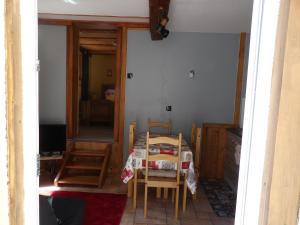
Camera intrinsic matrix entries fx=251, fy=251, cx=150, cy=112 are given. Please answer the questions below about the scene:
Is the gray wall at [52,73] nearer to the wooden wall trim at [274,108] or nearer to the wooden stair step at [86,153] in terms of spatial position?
the wooden stair step at [86,153]

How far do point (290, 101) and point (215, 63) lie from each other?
3398 mm

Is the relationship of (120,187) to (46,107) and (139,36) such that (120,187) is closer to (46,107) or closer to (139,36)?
(46,107)

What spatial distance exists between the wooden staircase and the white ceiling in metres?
2.09

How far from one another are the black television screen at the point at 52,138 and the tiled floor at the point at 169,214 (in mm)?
1527

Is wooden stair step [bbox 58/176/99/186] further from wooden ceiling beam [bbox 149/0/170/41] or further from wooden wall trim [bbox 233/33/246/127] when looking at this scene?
wooden wall trim [bbox 233/33/246/127]

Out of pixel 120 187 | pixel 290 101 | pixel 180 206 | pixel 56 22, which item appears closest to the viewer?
pixel 290 101

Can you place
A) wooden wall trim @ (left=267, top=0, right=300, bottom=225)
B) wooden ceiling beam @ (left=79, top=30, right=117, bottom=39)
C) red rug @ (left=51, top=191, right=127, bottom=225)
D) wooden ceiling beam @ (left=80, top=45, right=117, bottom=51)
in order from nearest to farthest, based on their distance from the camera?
wooden wall trim @ (left=267, top=0, right=300, bottom=225) → red rug @ (left=51, top=191, right=127, bottom=225) → wooden ceiling beam @ (left=79, top=30, right=117, bottom=39) → wooden ceiling beam @ (left=80, top=45, right=117, bottom=51)

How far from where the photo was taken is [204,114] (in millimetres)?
4266

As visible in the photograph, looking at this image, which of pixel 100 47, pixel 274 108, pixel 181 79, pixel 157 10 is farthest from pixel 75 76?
pixel 274 108

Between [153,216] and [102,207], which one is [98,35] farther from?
[153,216]

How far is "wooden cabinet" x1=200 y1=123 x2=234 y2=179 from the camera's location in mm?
4184

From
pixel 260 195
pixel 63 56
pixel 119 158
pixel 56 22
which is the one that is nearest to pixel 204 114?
pixel 119 158

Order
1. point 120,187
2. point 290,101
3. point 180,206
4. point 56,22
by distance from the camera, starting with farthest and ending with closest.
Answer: point 56,22 < point 120,187 < point 180,206 < point 290,101

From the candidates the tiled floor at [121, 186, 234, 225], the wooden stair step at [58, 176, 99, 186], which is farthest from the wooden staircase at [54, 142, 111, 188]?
the tiled floor at [121, 186, 234, 225]
